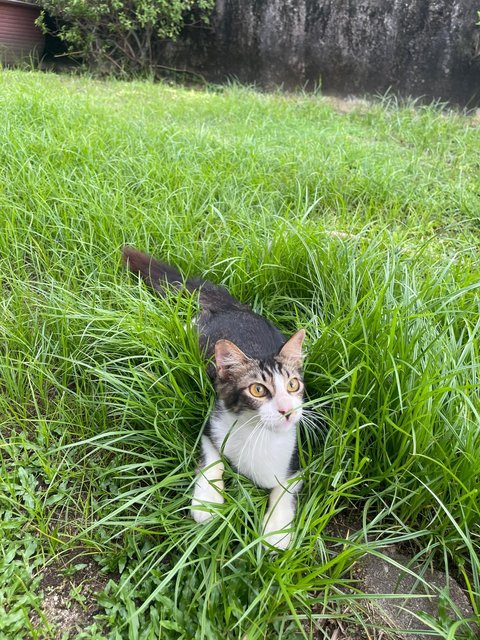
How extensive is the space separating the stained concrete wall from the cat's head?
491cm

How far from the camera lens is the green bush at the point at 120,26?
617 cm

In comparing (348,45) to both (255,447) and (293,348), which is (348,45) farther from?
(255,447)

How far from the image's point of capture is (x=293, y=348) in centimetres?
157

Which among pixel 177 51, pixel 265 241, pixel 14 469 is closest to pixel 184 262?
pixel 265 241

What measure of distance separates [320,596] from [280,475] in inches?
14.0

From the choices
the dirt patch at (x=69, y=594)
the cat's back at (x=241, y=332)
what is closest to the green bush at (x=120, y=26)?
the cat's back at (x=241, y=332)

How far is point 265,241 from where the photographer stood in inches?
93.4

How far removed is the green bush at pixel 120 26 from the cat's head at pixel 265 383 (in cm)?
618

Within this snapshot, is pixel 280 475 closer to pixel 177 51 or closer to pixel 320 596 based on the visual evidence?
pixel 320 596

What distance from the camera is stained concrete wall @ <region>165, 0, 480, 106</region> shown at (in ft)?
16.6

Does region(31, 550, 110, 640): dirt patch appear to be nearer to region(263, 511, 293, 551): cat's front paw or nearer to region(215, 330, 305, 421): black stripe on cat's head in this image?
region(263, 511, 293, 551): cat's front paw

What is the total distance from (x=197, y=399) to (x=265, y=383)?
38 centimetres

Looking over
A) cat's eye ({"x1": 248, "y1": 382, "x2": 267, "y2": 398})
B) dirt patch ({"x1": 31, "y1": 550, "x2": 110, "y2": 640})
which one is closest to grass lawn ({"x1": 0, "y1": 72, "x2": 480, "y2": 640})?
dirt patch ({"x1": 31, "y1": 550, "x2": 110, "y2": 640})

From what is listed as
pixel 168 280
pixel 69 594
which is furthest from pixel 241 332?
pixel 69 594
